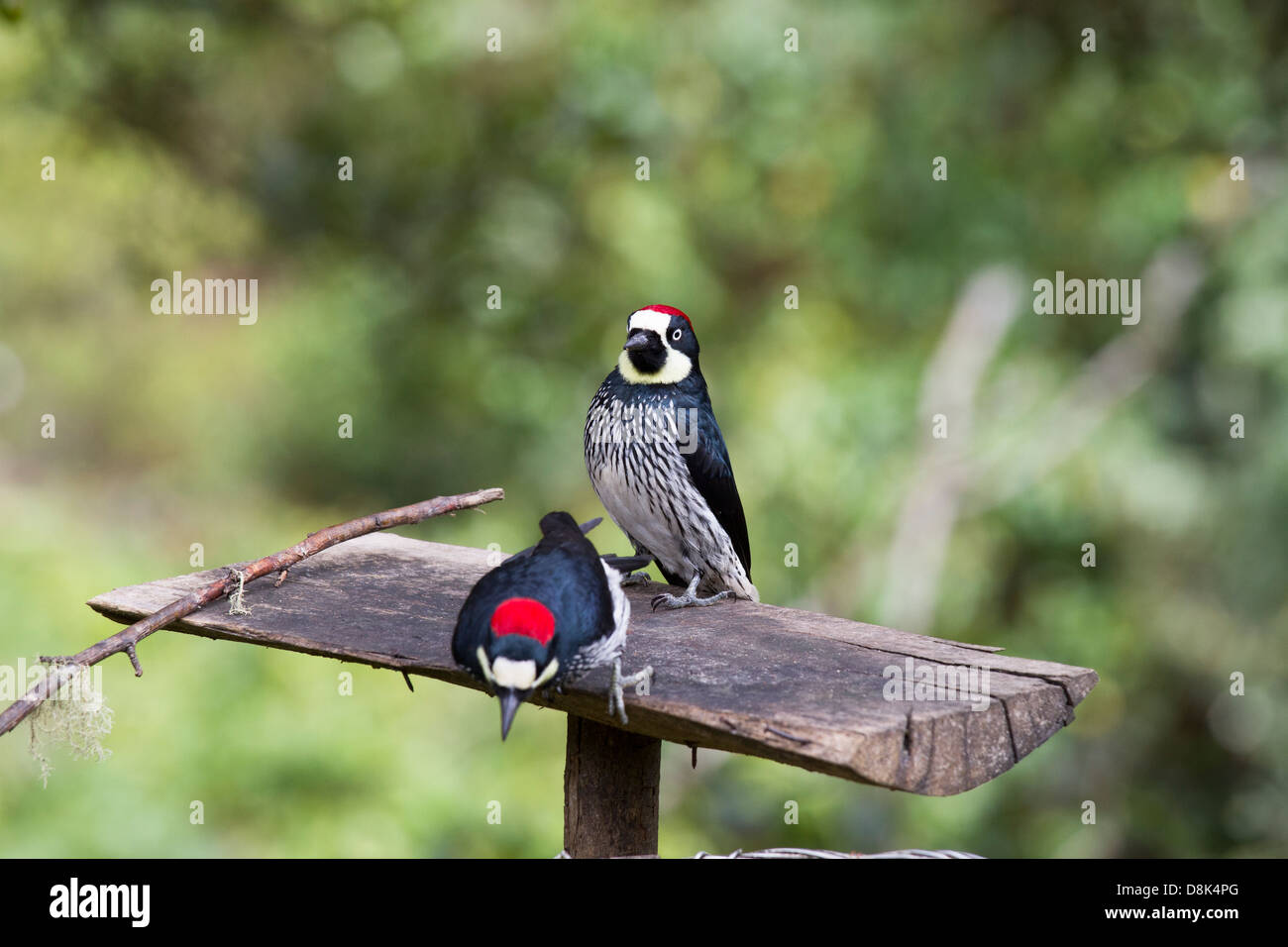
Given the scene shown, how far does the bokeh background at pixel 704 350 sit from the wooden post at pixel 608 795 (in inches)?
107

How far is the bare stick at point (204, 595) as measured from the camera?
7.33ft

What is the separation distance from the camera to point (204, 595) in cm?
261

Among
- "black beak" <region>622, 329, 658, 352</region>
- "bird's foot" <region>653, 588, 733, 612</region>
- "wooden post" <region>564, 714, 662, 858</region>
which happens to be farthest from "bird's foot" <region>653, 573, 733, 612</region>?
"black beak" <region>622, 329, 658, 352</region>

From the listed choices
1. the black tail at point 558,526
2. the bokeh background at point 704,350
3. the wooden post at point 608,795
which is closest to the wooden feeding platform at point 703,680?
the wooden post at point 608,795

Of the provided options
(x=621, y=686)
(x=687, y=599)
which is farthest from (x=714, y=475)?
(x=621, y=686)

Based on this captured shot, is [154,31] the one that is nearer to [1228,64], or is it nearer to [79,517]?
A: [79,517]

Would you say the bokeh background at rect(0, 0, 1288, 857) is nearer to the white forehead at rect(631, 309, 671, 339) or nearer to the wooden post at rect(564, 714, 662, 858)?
the wooden post at rect(564, 714, 662, 858)

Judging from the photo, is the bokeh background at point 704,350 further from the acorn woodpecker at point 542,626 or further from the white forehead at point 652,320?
the acorn woodpecker at point 542,626

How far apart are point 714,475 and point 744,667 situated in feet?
2.64

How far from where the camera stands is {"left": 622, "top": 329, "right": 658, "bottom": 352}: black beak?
297 centimetres

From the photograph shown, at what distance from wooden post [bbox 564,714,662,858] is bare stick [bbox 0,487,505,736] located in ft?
1.93

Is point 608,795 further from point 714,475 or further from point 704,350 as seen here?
point 704,350

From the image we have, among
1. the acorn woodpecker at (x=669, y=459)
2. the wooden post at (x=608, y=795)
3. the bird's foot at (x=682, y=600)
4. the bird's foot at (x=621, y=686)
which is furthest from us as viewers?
the acorn woodpecker at (x=669, y=459)

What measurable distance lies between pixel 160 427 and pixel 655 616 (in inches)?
255
